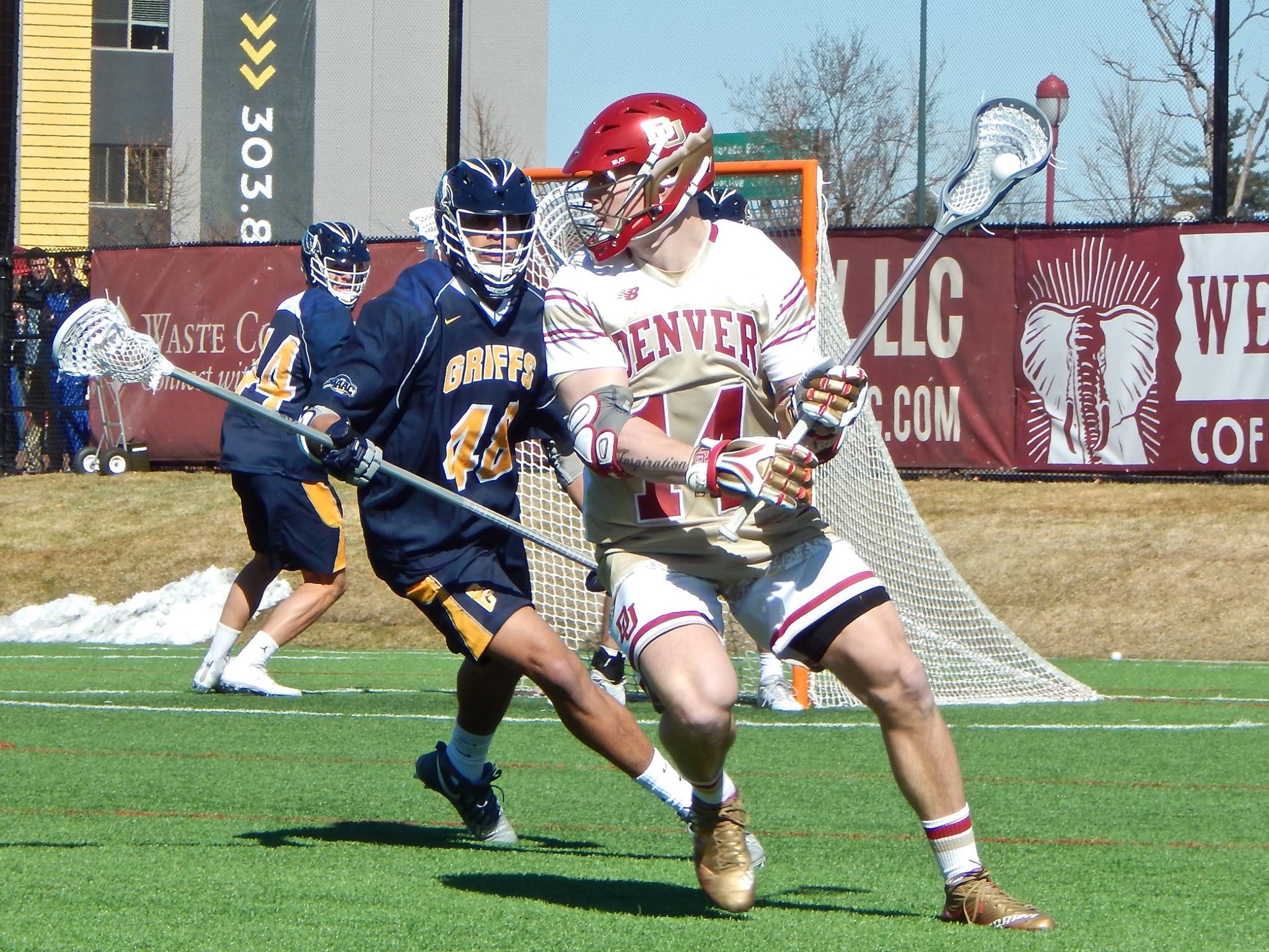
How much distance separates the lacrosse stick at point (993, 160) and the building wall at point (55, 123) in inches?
1142

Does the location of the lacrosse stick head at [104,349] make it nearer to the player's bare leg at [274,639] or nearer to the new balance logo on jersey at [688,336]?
the new balance logo on jersey at [688,336]

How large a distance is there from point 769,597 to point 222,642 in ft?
17.2

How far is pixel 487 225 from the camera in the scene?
16.0ft

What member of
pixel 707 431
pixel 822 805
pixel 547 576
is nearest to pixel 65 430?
pixel 547 576

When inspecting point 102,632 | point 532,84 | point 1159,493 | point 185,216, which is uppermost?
point 532,84

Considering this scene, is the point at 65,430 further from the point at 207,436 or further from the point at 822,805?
the point at 822,805

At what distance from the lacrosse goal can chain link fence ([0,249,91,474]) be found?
9428 millimetres

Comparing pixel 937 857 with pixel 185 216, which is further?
pixel 185 216

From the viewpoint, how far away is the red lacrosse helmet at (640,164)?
4.02 m

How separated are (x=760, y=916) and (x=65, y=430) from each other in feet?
49.6

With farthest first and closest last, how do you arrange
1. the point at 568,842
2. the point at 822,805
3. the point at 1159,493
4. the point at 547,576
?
the point at 1159,493 < the point at 547,576 < the point at 822,805 < the point at 568,842

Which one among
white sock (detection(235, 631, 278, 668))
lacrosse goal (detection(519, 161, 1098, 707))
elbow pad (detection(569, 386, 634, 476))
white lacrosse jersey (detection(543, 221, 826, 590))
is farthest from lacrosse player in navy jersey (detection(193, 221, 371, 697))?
elbow pad (detection(569, 386, 634, 476))

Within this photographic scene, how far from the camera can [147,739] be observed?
22.8 ft

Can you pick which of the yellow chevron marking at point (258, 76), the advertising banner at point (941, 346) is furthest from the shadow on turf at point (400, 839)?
the yellow chevron marking at point (258, 76)
